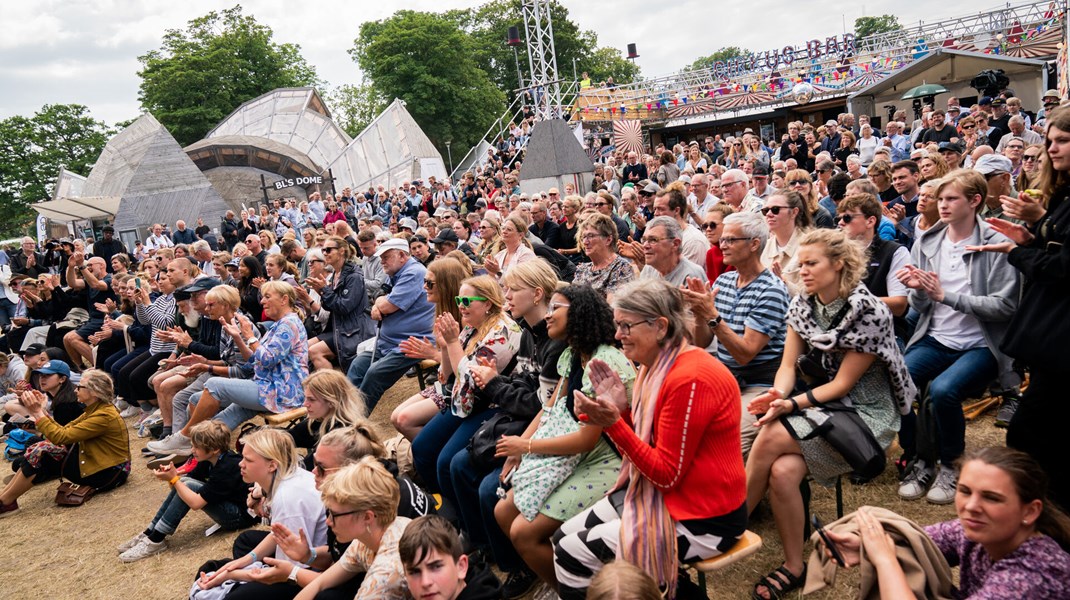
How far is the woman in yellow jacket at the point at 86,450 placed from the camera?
18.7 ft

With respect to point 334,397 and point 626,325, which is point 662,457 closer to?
point 626,325

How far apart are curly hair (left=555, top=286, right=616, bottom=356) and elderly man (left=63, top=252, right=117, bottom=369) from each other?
832 cm

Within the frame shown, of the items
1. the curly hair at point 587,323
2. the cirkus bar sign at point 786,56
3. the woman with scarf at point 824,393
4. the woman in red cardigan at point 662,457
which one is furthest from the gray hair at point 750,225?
the cirkus bar sign at point 786,56

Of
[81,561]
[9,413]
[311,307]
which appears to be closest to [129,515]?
[81,561]

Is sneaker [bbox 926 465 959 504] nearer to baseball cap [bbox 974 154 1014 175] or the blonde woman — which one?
baseball cap [bbox 974 154 1014 175]

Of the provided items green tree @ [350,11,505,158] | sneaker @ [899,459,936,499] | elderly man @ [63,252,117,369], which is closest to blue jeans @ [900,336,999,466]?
sneaker @ [899,459,936,499]

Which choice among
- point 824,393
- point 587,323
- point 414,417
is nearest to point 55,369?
point 414,417

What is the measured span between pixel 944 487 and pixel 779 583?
4.06 feet

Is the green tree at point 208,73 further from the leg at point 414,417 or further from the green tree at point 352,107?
the leg at point 414,417

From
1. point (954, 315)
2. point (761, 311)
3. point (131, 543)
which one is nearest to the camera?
point (761, 311)

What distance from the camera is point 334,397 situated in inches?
166

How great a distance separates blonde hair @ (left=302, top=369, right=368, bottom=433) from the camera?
13.8 feet

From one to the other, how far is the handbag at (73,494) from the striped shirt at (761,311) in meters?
5.58

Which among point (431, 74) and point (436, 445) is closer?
point (436, 445)
